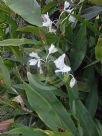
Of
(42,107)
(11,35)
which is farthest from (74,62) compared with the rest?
(11,35)

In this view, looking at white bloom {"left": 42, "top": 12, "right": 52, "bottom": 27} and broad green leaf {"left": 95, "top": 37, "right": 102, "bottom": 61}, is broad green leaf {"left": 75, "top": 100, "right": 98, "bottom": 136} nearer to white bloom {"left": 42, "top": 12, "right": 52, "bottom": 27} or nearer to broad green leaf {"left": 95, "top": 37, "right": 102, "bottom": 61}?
broad green leaf {"left": 95, "top": 37, "right": 102, "bottom": 61}

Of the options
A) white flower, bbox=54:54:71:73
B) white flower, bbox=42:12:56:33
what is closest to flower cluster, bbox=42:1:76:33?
white flower, bbox=42:12:56:33

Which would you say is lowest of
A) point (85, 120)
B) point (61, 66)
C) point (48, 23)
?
point (85, 120)

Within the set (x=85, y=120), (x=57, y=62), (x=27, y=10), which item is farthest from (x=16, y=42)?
(x=85, y=120)

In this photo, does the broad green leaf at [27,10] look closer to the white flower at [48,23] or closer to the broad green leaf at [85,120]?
the white flower at [48,23]

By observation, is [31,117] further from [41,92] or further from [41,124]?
[41,92]

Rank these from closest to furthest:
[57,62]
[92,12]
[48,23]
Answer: [57,62] → [48,23] → [92,12]

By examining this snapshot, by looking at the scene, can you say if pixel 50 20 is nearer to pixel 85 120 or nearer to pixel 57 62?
pixel 57 62
